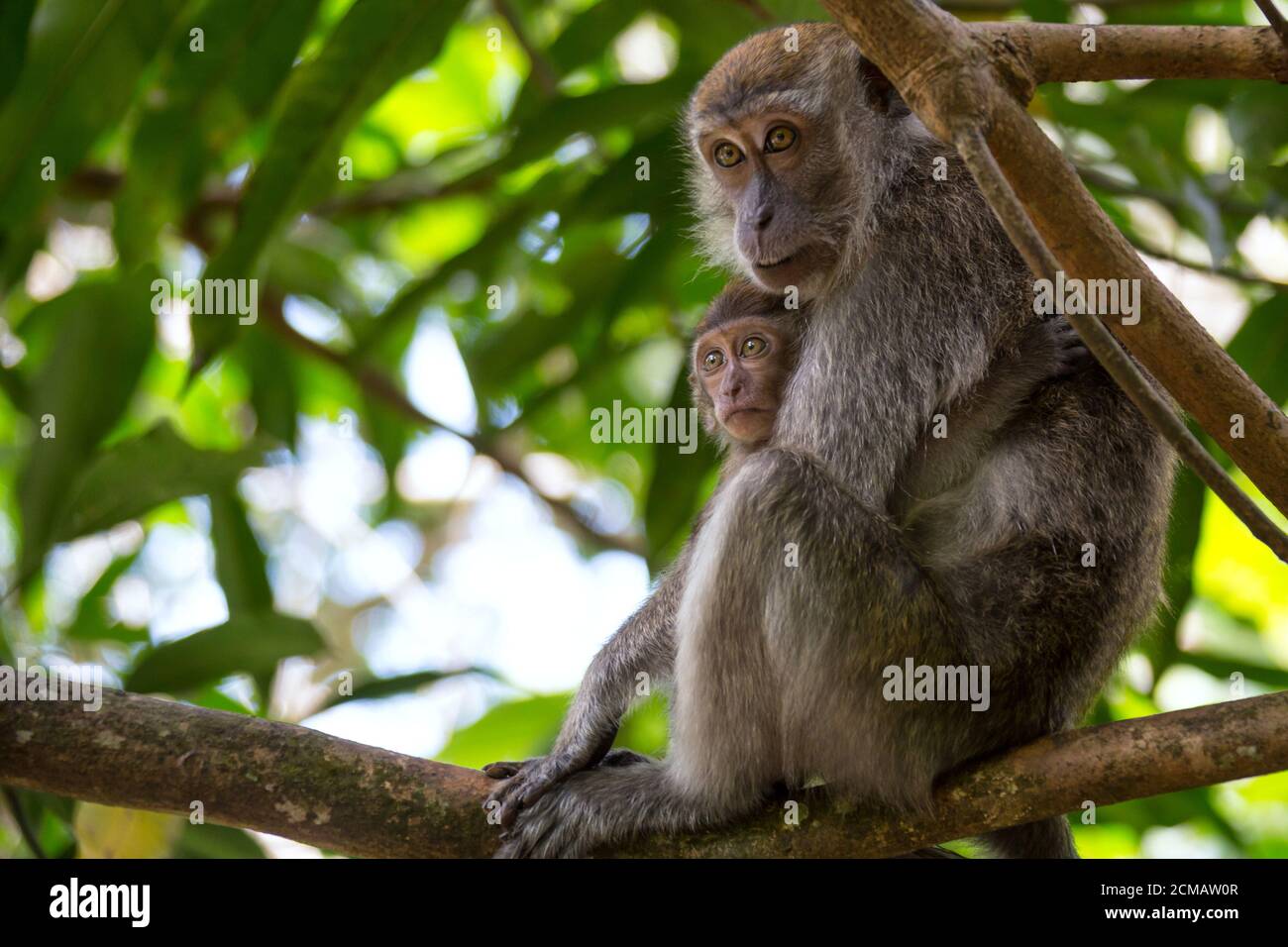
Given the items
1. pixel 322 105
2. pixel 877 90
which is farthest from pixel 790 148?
pixel 322 105

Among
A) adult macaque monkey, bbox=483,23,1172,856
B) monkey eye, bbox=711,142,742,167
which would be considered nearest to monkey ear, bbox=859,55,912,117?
adult macaque monkey, bbox=483,23,1172,856

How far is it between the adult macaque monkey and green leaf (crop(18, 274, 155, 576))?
2.73 metres

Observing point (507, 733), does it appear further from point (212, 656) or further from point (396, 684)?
point (212, 656)

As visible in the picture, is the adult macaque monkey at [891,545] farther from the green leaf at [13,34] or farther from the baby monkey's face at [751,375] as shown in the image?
the green leaf at [13,34]

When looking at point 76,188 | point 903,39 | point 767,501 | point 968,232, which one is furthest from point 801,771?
point 76,188

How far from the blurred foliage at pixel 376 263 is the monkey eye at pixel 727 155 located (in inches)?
35.1

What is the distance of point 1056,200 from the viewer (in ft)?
11.4

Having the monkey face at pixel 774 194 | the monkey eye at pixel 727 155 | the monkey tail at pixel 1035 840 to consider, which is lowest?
the monkey tail at pixel 1035 840

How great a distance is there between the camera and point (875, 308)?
4949mm

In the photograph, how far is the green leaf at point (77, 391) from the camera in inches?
229

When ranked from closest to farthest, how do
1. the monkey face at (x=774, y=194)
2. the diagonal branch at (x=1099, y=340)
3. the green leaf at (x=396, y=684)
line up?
the diagonal branch at (x=1099, y=340), the monkey face at (x=774, y=194), the green leaf at (x=396, y=684)

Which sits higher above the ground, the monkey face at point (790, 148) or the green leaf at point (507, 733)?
the monkey face at point (790, 148)

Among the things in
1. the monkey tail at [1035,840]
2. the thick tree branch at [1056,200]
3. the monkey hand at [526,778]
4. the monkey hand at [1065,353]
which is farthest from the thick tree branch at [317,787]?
the monkey hand at [1065,353]

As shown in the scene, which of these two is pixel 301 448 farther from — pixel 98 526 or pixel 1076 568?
pixel 1076 568
